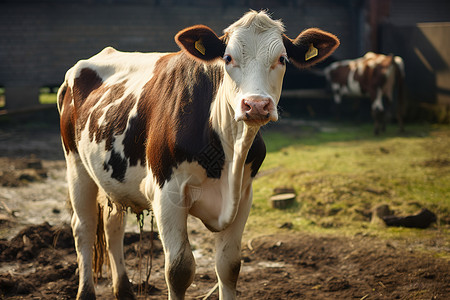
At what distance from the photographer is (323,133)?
1183 centimetres

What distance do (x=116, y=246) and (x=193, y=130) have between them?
161 centimetres

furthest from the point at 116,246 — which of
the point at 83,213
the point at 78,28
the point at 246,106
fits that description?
the point at 78,28

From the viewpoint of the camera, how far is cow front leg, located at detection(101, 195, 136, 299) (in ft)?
13.0

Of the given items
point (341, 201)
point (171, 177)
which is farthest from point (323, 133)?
point (171, 177)

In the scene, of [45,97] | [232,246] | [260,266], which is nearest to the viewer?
[232,246]

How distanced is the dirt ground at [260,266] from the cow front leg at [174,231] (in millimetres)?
526

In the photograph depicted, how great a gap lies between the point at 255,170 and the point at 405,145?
24.6 ft

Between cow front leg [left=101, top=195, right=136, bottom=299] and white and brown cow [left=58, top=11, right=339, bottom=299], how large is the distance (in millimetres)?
212

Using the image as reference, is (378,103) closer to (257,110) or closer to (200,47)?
(200,47)

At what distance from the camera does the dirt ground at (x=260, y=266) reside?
4.07 metres

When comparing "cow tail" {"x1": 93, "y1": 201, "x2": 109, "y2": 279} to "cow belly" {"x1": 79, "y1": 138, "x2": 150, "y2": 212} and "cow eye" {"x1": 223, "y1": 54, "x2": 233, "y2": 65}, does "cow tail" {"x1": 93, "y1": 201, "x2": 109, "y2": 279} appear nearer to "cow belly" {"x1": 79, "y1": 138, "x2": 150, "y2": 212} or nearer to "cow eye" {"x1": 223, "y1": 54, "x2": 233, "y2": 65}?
"cow belly" {"x1": 79, "y1": 138, "x2": 150, "y2": 212}

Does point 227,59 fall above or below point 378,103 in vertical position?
above

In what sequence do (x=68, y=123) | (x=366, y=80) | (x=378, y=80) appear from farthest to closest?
(x=366, y=80) → (x=378, y=80) → (x=68, y=123)

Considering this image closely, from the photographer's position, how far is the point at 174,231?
9.97 feet
